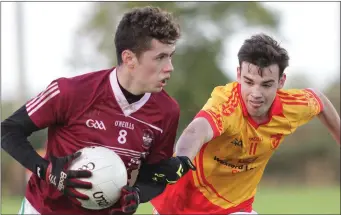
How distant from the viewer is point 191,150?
16.6ft

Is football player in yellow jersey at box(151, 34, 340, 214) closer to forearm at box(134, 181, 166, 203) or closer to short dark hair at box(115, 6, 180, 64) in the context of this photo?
forearm at box(134, 181, 166, 203)

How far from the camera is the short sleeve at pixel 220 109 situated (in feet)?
17.4

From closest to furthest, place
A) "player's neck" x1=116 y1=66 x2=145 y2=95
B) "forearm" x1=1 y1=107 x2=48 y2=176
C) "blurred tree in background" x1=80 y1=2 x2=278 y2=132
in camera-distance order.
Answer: "forearm" x1=1 y1=107 x2=48 y2=176, "player's neck" x1=116 y1=66 x2=145 y2=95, "blurred tree in background" x1=80 y1=2 x2=278 y2=132

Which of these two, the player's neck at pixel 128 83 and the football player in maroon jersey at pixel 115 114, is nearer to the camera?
the football player in maroon jersey at pixel 115 114

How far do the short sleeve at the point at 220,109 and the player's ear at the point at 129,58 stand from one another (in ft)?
2.26

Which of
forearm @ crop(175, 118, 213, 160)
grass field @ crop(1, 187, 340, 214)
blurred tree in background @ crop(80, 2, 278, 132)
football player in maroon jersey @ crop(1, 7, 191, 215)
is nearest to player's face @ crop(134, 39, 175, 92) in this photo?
football player in maroon jersey @ crop(1, 7, 191, 215)

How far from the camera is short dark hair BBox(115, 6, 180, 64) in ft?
16.2

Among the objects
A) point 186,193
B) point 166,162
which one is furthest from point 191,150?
point 186,193

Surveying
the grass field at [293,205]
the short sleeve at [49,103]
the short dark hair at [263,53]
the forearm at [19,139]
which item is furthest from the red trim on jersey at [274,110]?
the grass field at [293,205]

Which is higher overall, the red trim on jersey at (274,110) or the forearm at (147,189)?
the red trim on jersey at (274,110)

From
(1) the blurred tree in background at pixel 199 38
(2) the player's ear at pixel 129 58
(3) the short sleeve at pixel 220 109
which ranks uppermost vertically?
(2) the player's ear at pixel 129 58

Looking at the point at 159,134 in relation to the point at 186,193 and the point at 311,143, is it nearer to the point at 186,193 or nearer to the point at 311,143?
the point at 186,193

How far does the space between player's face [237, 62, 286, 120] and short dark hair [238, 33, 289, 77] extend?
0.16 ft

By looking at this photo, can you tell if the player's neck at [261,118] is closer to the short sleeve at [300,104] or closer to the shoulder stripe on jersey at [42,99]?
the short sleeve at [300,104]
